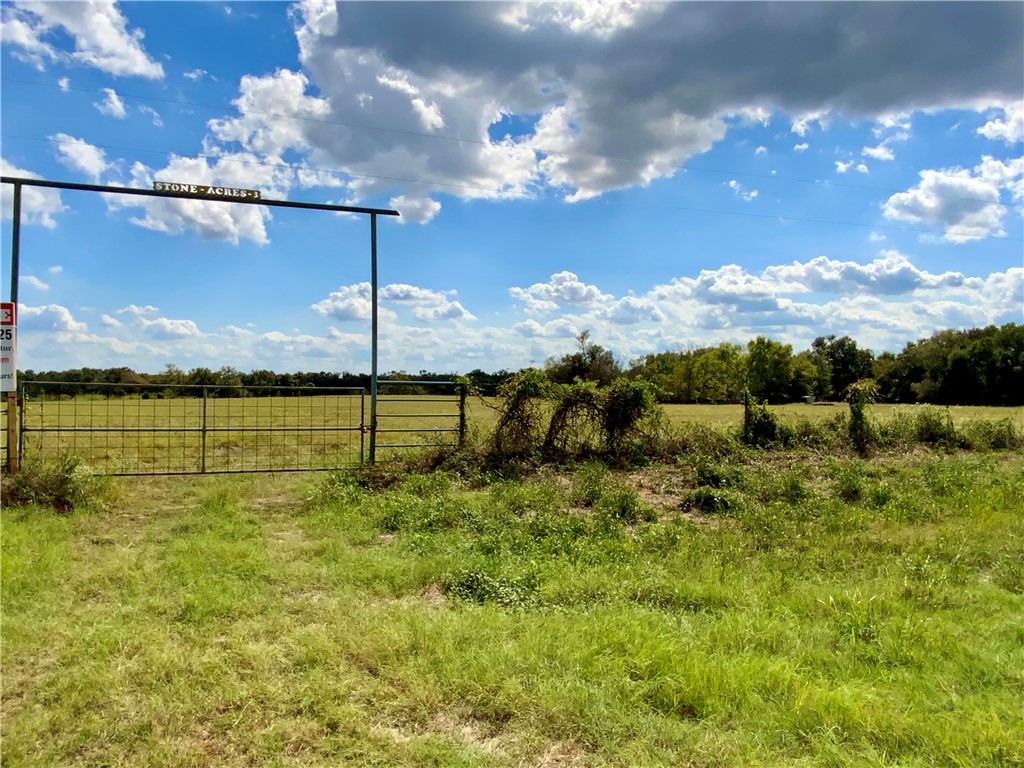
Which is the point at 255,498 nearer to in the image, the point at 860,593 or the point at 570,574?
the point at 570,574

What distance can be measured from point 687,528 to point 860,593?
88.2 inches

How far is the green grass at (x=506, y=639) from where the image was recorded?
2881 millimetres

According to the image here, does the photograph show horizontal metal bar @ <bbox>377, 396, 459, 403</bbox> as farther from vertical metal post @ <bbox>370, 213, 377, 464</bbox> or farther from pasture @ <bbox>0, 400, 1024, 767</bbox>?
pasture @ <bbox>0, 400, 1024, 767</bbox>

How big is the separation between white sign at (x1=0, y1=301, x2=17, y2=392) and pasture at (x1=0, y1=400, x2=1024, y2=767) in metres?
1.71

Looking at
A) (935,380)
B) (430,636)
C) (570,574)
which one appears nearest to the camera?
(430,636)

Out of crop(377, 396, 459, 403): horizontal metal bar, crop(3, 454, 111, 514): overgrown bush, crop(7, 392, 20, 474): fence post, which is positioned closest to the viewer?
crop(3, 454, 111, 514): overgrown bush

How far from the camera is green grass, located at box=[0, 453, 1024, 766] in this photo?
2.88 m

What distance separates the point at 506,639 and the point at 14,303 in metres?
7.76

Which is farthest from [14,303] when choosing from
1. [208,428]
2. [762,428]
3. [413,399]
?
[762,428]

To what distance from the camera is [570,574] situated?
5168 millimetres

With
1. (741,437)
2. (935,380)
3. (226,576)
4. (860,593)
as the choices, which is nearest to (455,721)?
(226,576)

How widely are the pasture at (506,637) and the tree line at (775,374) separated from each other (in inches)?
171

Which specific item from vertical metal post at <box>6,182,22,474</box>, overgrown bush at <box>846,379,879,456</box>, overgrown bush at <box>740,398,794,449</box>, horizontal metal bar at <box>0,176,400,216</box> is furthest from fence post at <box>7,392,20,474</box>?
overgrown bush at <box>846,379,879,456</box>

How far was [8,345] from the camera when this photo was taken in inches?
295
